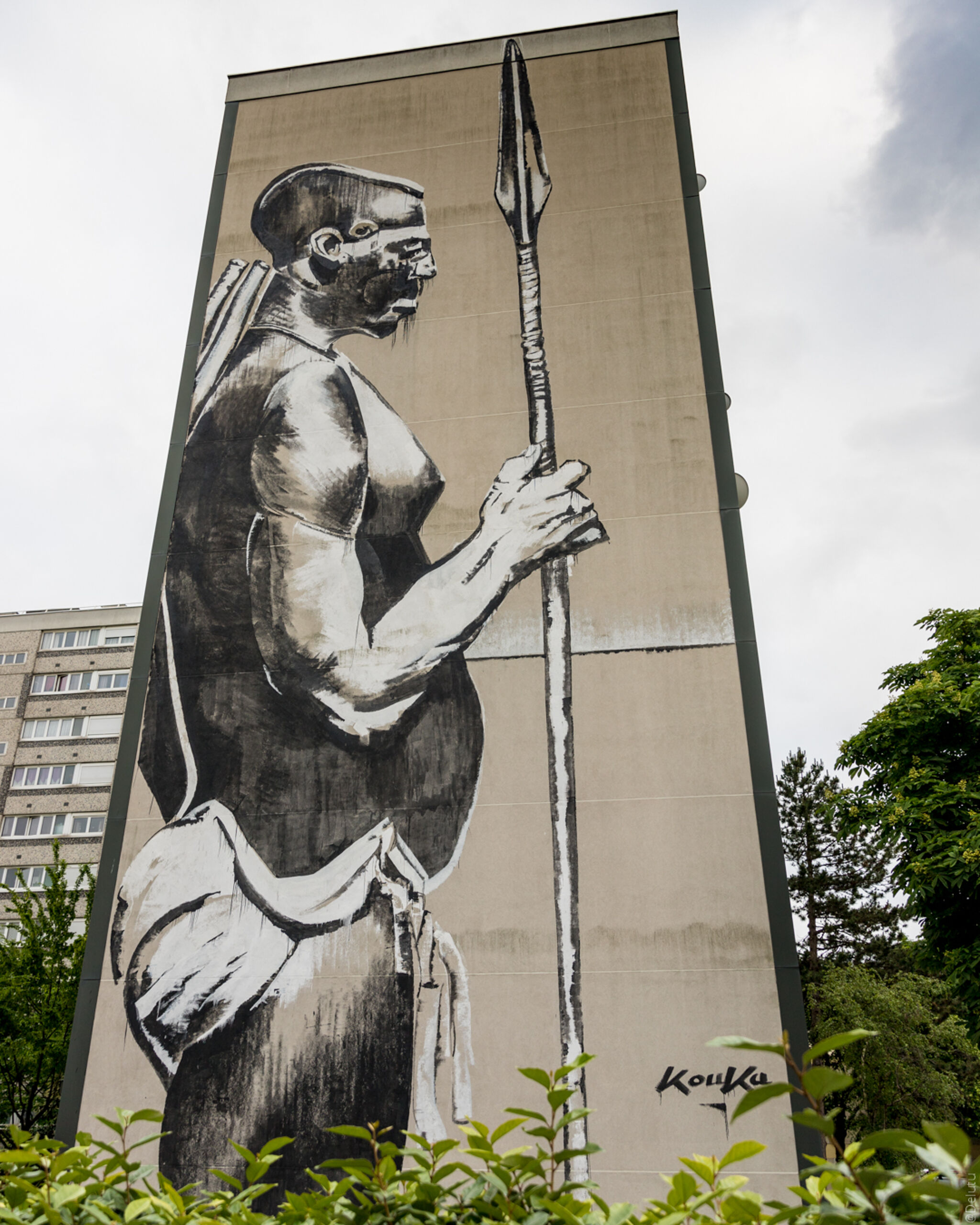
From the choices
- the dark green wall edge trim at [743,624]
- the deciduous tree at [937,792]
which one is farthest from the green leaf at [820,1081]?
the deciduous tree at [937,792]

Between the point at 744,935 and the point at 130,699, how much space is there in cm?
763

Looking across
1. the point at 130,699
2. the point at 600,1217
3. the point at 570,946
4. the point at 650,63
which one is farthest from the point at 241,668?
the point at 650,63

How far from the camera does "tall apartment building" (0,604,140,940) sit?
3947 cm

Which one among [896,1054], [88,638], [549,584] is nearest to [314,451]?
[549,584]

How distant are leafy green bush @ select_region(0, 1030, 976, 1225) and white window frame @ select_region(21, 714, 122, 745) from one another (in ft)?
139

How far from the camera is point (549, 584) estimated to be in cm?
1102

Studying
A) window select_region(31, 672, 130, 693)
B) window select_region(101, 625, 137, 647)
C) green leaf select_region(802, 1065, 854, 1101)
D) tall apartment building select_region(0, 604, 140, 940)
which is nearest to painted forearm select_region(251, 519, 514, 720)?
green leaf select_region(802, 1065, 854, 1101)

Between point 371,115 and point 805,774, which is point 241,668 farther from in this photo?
point 805,774

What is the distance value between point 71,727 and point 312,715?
3617 cm

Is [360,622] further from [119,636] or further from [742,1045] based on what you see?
[119,636]

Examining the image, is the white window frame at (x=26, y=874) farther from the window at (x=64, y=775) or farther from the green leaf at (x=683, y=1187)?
the green leaf at (x=683, y=1187)

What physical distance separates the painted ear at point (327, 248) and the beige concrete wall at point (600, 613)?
44.1 inches

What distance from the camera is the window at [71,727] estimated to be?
4188cm

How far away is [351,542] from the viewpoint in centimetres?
1160
